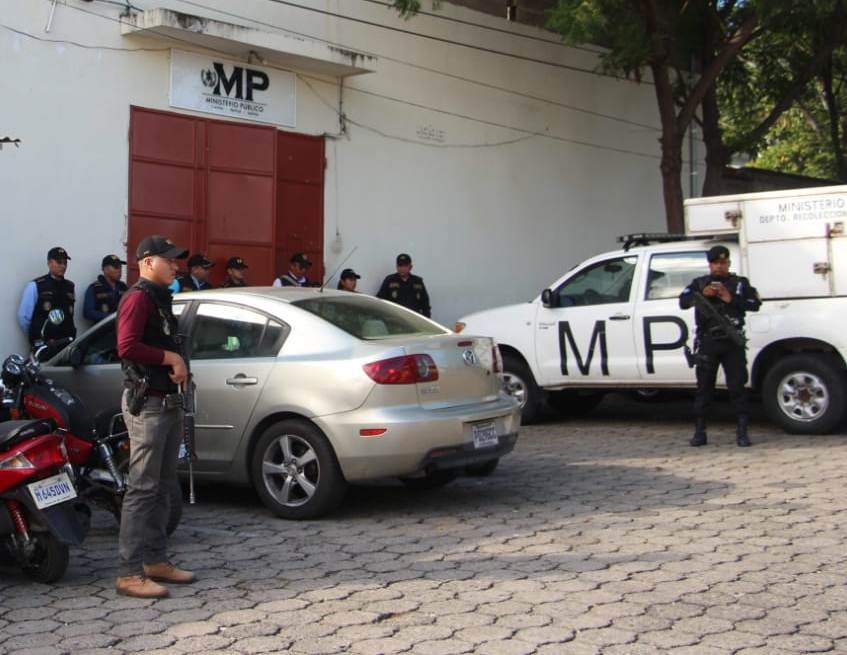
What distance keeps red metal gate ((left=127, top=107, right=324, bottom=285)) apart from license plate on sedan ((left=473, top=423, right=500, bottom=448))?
6.14 meters

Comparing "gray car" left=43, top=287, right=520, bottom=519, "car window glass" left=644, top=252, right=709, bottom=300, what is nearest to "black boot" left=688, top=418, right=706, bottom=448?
"car window glass" left=644, top=252, right=709, bottom=300

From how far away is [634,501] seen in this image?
764 centimetres

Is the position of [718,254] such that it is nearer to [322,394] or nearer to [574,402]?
[574,402]

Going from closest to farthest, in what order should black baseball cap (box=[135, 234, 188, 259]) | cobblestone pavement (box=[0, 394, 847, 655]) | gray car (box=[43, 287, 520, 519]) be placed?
cobblestone pavement (box=[0, 394, 847, 655]) → black baseball cap (box=[135, 234, 188, 259]) → gray car (box=[43, 287, 520, 519])

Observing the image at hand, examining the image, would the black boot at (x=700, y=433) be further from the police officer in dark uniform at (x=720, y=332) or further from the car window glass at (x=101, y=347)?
the car window glass at (x=101, y=347)

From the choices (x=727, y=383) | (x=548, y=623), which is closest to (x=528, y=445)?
(x=727, y=383)

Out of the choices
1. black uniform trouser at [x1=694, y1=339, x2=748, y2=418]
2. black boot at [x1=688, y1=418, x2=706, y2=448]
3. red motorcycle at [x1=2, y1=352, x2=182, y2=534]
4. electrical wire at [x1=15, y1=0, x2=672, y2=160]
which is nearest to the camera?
red motorcycle at [x1=2, y1=352, x2=182, y2=534]

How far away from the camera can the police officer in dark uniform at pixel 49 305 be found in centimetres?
1084

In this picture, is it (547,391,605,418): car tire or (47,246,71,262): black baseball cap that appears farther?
(547,391,605,418): car tire

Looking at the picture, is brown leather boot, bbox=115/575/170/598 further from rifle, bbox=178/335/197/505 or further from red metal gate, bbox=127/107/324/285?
red metal gate, bbox=127/107/324/285

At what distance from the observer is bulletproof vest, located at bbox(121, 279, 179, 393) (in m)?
5.40

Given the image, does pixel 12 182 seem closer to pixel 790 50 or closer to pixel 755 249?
pixel 755 249

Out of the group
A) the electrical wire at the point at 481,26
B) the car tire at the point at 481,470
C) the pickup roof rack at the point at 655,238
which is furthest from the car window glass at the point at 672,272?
the electrical wire at the point at 481,26

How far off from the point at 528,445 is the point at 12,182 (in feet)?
19.0
